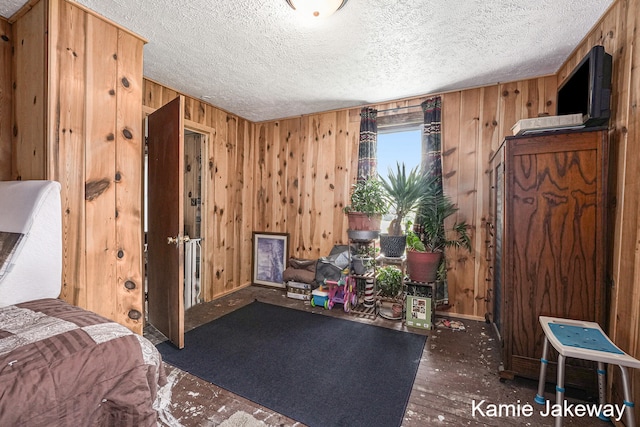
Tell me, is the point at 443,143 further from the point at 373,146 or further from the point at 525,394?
the point at 525,394

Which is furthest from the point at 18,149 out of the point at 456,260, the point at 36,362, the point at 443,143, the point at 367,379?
the point at 456,260

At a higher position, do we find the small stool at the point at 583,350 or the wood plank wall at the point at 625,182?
the wood plank wall at the point at 625,182

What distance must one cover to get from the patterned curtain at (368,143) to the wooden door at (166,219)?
1942mm

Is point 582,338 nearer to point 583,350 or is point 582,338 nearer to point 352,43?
point 583,350

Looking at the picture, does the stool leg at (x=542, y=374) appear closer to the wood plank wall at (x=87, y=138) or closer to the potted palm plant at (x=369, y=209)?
the potted palm plant at (x=369, y=209)

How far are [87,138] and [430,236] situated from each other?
2.82 m

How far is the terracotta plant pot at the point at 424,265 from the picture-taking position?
256 cm

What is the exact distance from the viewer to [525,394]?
169 centimetres

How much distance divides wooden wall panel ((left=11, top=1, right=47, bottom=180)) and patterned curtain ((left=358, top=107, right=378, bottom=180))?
2.67 meters

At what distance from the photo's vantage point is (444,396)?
5.47 ft

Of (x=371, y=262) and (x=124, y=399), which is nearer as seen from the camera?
(x=124, y=399)

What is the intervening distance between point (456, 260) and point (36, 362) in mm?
3098

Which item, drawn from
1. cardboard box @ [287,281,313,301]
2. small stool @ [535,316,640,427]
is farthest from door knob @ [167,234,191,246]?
small stool @ [535,316,640,427]

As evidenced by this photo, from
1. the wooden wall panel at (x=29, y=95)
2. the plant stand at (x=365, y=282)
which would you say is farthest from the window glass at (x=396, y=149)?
the wooden wall panel at (x=29, y=95)
